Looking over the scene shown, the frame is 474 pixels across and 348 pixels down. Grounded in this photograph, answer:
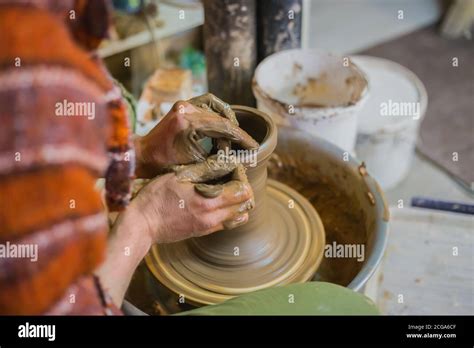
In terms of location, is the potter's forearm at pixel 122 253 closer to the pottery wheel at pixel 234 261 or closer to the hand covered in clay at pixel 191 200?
A: the hand covered in clay at pixel 191 200

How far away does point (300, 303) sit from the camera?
4.19ft

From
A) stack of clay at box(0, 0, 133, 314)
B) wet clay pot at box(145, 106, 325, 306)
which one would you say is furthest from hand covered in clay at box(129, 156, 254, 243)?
stack of clay at box(0, 0, 133, 314)

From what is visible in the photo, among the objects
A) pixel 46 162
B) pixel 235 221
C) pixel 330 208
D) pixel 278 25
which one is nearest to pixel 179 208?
pixel 235 221

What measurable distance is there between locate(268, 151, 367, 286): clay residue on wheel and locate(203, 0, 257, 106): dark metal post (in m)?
0.37

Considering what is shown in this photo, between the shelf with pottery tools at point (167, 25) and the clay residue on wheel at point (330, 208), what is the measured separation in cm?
129

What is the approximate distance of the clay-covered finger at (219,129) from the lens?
54.7 inches

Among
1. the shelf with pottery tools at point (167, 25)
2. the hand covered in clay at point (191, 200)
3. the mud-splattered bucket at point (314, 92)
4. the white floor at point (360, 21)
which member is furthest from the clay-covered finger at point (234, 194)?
the white floor at point (360, 21)

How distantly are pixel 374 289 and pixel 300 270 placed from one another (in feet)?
1.35

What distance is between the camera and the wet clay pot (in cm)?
153

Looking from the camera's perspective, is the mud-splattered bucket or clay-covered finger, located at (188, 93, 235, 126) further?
the mud-splattered bucket

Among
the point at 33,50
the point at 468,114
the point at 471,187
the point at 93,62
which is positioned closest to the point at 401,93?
the point at 471,187

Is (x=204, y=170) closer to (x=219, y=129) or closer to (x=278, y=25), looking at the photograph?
(x=219, y=129)

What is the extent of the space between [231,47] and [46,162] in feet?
4.41

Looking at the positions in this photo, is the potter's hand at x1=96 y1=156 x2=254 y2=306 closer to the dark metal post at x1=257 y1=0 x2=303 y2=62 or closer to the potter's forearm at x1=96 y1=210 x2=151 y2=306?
the potter's forearm at x1=96 y1=210 x2=151 y2=306
